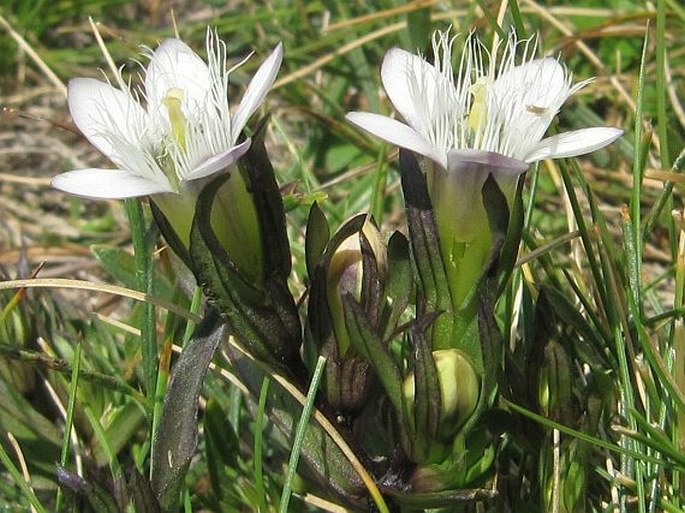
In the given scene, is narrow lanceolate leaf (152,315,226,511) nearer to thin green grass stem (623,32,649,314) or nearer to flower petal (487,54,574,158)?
flower petal (487,54,574,158)

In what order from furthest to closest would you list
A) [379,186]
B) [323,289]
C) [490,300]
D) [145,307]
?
[379,186] < [145,307] < [323,289] < [490,300]

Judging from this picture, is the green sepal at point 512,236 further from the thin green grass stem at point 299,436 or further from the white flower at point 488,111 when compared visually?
the thin green grass stem at point 299,436

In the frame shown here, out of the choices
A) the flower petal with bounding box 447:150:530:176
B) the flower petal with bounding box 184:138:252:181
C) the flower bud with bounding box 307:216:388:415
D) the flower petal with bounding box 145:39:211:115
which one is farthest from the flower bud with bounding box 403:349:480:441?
the flower petal with bounding box 145:39:211:115

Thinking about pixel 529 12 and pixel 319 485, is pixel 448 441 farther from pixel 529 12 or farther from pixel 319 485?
pixel 529 12

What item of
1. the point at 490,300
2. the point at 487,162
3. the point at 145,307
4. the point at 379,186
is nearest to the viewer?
the point at 487,162

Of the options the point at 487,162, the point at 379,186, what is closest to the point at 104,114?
the point at 487,162

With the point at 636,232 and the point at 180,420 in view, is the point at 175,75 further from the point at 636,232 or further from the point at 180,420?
the point at 636,232

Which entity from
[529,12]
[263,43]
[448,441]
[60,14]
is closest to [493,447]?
[448,441]

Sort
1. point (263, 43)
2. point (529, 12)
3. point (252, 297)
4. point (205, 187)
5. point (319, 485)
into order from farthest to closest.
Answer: point (263, 43) < point (529, 12) < point (319, 485) < point (252, 297) < point (205, 187)
